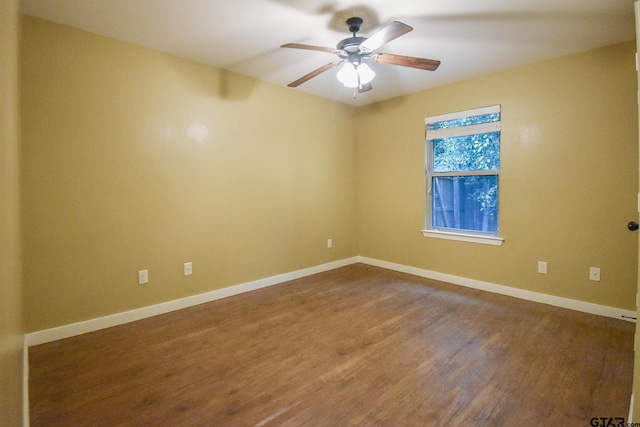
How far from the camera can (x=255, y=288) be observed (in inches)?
140

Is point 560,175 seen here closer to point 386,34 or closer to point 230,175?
point 386,34

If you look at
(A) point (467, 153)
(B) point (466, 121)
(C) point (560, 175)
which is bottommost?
(C) point (560, 175)

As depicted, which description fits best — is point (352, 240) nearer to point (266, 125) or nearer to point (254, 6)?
point (266, 125)

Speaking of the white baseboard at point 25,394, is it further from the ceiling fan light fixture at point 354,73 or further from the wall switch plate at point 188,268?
the ceiling fan light fixture at point 354,73

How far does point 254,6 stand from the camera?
2.11 meters

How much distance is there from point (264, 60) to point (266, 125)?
2.49 feet

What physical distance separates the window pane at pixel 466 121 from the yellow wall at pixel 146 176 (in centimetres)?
154

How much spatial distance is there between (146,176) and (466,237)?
3.43m

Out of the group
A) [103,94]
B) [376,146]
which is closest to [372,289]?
[376,146]

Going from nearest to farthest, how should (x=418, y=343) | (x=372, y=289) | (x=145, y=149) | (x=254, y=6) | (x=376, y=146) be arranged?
1. (x=254, y=6)
2. (x=418, y=343)
3. (x=145, y=149)
4. (x=372, y=289)
5. (x=376, y=146)

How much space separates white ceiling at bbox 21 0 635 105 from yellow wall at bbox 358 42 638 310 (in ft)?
0.96

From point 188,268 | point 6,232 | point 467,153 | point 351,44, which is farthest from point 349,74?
point 188,268

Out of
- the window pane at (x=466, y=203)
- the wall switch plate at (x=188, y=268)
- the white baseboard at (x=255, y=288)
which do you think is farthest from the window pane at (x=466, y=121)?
the wall switch plate at (x=188, y=268)

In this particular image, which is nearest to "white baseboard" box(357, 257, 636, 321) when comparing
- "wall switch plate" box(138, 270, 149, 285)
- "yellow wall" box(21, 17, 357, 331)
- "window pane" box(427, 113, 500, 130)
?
"yellow wall" box(21, 17, 357, 331)
